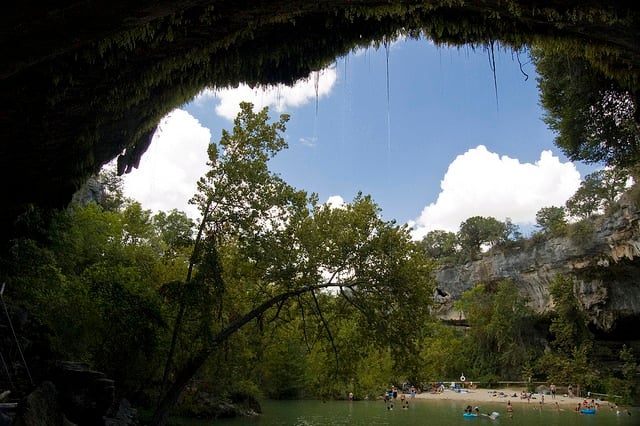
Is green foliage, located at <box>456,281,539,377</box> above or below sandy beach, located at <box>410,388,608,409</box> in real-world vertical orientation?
above

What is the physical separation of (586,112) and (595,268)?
28677mm

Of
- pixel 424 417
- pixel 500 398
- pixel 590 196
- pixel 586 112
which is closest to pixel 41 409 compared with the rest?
pixel 586 112

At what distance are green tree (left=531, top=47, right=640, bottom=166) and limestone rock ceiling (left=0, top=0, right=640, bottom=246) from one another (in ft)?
12.1

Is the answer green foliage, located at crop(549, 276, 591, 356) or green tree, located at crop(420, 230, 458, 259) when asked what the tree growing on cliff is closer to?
green foliage, located at crop(549, 276, 591, 356)

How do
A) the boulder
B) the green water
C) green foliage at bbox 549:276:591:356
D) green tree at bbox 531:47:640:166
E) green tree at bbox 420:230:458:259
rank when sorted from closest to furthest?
the boulder, green tree at bbox 531:47:640:166, the green water, green foliage at bbox 549:276:591:356, green tree at bbox 420:230:458:259

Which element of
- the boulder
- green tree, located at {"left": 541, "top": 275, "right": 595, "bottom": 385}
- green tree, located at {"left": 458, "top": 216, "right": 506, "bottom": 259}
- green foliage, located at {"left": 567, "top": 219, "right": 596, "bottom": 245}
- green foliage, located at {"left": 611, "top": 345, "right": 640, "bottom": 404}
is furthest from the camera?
green tree, located at {"left": 458, "top": 216, "right": 506, "bottom": 259}

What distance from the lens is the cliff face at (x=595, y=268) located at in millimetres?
30828

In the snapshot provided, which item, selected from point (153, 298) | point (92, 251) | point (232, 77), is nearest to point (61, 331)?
point (153, 298)

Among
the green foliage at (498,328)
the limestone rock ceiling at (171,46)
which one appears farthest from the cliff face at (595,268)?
the limestone rock ceiling at (171,46)

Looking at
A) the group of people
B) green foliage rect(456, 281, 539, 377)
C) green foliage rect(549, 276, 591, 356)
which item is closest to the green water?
the group of people

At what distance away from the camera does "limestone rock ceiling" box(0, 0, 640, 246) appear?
4.41 meters

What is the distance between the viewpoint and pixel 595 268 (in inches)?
1374

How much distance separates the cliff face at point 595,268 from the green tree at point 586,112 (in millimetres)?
17983

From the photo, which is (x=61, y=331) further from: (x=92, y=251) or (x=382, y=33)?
(x=382, y=33)
